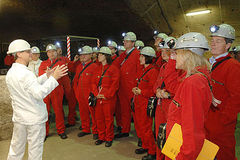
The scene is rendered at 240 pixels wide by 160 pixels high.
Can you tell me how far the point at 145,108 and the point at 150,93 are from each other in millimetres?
345

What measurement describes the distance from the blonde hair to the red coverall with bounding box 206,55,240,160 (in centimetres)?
110

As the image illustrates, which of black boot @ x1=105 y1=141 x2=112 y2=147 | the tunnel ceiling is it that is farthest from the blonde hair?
the tunnel ceiling

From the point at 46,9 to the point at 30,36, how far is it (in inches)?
149

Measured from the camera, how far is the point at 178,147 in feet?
5.28

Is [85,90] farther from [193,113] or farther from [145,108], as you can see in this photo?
[193,113]

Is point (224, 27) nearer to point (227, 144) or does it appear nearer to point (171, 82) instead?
point (171, 82)

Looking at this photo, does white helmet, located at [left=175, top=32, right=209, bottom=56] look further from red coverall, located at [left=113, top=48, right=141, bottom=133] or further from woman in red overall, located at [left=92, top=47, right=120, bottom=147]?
red coverall, located at [left=113, top=48, right=141, bottom=133]

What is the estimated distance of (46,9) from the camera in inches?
500

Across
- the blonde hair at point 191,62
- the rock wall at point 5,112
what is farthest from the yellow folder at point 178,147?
the rock wall at point 5,112

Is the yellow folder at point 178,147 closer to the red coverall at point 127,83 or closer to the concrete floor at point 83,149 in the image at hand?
the concrete floor at point 83,149

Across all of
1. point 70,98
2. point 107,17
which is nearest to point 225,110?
point 70,98

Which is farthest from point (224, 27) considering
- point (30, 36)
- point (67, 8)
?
point (30, 36)

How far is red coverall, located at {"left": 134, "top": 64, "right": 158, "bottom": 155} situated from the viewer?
3777 millimetres

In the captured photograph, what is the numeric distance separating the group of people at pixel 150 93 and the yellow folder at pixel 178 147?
3.3 inches
